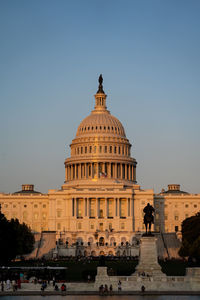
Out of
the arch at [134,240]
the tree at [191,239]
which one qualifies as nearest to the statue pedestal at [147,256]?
the tree at [191,239]

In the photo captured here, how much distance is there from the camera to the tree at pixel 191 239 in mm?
140250

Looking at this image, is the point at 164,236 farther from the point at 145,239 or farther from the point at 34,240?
the point at 145,239

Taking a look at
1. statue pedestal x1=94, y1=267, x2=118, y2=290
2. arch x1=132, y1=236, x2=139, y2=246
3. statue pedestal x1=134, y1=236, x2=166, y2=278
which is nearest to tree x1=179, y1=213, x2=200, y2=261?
arch x1=132, y1=236, x2=139, y2=246

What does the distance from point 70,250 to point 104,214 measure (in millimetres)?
31951

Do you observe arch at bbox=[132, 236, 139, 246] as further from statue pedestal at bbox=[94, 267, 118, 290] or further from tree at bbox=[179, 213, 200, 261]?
statue pedestal at bbox=[94, 267, 118, 290]

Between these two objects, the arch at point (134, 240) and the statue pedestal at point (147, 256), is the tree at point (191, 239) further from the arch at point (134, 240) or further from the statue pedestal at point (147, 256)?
the statue pedestal at point (147, 256)

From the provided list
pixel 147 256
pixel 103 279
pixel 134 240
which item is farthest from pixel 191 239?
pixel 103 279

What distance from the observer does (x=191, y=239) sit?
155 meters

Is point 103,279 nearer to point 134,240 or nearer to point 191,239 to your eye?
point 191,239

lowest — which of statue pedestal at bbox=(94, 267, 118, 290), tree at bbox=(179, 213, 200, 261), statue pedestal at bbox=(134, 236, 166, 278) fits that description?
statue pedestal at bbox=(94, 267, 118, 290)

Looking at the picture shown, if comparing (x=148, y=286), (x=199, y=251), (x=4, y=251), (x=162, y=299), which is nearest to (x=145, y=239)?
(x=148, y=286)

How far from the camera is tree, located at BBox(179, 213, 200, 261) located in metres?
140

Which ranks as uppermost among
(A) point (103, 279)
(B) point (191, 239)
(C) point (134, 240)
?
(C) point (134, 240)

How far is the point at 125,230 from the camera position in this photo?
19688 centimetres
